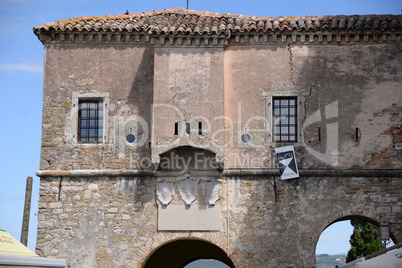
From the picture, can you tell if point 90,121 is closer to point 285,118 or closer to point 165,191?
point 165,191

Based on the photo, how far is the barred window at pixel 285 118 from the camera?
2188cm

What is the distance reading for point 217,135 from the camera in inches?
841

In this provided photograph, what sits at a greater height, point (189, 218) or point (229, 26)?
point (229, 26)

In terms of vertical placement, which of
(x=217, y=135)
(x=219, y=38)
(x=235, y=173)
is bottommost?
(x=235, y=173)

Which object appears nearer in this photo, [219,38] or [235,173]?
[235,173]

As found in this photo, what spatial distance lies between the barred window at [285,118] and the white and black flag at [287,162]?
43cm

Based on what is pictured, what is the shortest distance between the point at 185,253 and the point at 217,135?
23.9 feet

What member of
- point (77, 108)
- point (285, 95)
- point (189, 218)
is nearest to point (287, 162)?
point (285, 95)

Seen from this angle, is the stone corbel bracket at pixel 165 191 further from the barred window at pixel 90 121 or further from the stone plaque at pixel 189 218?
the barred window at pixel 90 121

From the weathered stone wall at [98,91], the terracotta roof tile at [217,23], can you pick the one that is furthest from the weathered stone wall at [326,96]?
the weathered stone wall at [98,91]

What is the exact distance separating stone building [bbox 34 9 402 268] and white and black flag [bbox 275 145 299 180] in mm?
140

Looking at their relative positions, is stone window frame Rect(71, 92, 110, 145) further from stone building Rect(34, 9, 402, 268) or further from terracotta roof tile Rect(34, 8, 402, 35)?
terracotta roof tile Rect(34, 8, 402, 35)

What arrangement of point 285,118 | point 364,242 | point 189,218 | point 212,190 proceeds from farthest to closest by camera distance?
point 364,242 → point 285,118 → point 212,190 → point 189,218

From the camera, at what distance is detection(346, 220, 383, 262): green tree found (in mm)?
33625
